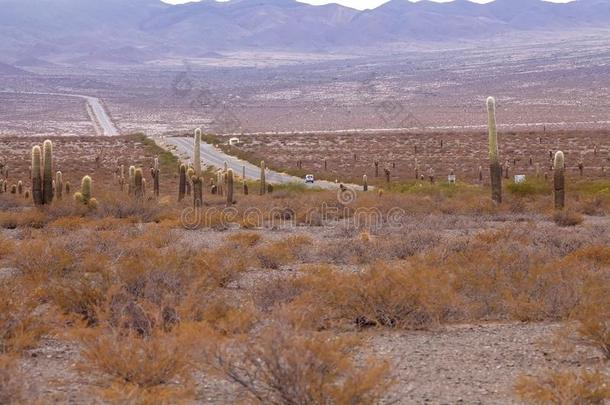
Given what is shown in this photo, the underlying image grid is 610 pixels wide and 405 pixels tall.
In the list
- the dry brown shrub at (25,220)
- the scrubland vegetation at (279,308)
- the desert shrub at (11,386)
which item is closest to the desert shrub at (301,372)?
the scrubland vegetation at (279,308)

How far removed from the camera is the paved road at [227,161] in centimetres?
4522

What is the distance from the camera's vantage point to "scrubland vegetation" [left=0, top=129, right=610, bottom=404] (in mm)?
7090

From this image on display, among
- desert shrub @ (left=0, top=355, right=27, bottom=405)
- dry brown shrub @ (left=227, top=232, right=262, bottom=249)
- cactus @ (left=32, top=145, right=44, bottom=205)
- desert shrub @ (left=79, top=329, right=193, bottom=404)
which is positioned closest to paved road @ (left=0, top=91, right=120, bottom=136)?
cactus @ (left=32, top=145, right=44, bottom=205)

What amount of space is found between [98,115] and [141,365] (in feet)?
382

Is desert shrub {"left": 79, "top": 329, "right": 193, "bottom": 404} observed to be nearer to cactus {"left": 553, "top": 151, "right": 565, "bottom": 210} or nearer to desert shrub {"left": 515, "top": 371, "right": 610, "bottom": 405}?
desert shrub {"left": 515, "top": 371, "right": 610, "bottom": 405}

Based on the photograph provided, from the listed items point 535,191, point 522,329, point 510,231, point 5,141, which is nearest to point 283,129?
point 5,141

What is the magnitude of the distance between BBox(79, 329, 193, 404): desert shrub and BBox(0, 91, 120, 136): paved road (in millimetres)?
85540

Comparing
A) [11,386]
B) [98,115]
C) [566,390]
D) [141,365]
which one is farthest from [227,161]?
[98,115]

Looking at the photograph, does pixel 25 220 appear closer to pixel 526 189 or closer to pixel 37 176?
pixel 37 176

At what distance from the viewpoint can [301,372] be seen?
666 centimetres

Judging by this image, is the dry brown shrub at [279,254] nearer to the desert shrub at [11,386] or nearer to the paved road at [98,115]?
the desert shrub at [11,386]

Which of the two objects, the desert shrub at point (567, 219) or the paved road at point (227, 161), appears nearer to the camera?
the desert shrub at point (567, 219)

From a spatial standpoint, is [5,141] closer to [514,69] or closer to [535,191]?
[535,191]

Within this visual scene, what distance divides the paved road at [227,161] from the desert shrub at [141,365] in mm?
31638
